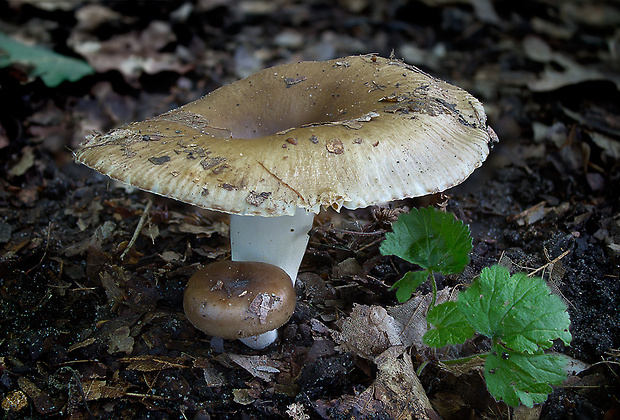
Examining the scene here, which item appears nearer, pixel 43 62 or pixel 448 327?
pixel 448 327

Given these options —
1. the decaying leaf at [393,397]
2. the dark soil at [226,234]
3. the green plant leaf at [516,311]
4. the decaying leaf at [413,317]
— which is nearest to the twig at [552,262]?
the dark soil at [226,234]

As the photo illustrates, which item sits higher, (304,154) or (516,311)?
(304,154)

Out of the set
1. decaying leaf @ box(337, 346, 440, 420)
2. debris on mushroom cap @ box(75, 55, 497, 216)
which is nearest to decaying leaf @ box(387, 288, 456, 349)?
decaying leaf @ box(337, 346, 440, 420)

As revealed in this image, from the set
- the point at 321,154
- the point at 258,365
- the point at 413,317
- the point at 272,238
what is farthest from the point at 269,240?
the point at 413,317

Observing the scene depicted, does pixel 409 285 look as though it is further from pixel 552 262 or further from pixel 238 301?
pixel 552 262

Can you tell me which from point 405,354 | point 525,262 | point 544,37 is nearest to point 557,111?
point 544,37

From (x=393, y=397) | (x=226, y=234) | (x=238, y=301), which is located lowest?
(x=226, y=234)
